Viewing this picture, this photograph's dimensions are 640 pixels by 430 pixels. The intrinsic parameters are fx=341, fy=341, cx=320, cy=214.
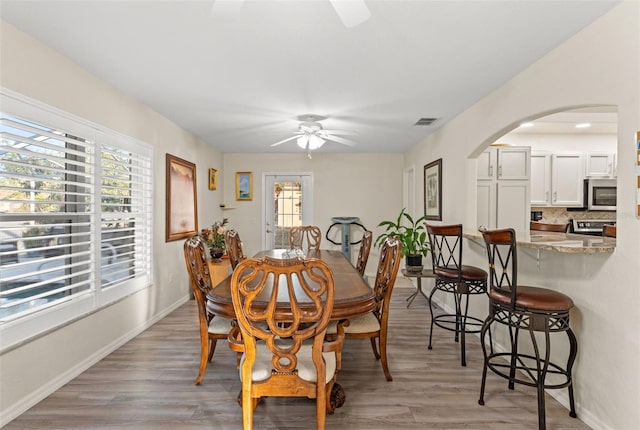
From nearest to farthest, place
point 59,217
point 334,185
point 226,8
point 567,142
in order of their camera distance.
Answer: point 226,8 → point 59,217 → point 567,142 → point 334,185

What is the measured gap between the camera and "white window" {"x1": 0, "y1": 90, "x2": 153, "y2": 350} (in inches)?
81.0

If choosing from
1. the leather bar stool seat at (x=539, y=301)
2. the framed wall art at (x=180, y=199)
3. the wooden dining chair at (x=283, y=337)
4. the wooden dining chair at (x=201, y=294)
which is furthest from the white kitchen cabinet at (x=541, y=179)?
the framed wall art at (x=180, y=199)

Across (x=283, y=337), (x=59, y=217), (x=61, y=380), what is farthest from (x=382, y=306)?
(x=59, y=217)

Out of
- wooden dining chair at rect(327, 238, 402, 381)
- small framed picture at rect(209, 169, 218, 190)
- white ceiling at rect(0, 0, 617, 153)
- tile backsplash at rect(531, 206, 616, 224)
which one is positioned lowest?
wooden dining chair at rect(327, 238, 402, 381)

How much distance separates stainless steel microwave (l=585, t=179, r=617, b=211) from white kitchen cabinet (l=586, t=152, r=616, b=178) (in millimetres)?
101

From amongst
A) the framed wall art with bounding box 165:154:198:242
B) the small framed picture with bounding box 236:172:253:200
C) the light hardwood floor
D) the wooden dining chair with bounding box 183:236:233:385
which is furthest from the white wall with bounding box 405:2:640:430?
the small framed picture with bounding box 236:172:253:200

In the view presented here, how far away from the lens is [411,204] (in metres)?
5.99

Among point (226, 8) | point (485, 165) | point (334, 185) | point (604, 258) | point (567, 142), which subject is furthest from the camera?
point (334, 185)

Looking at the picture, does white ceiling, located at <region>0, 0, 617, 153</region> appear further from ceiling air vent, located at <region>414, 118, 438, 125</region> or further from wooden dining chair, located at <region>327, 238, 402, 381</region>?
wooden dining chair, located at <region>327, 238, 402, 381</region>

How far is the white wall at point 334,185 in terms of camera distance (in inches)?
249

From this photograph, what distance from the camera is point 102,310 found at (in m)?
2.87

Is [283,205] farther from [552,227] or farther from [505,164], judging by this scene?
[552,227]

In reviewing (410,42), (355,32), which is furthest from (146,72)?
(410,42)

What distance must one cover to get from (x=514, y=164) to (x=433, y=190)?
3.34 feet
